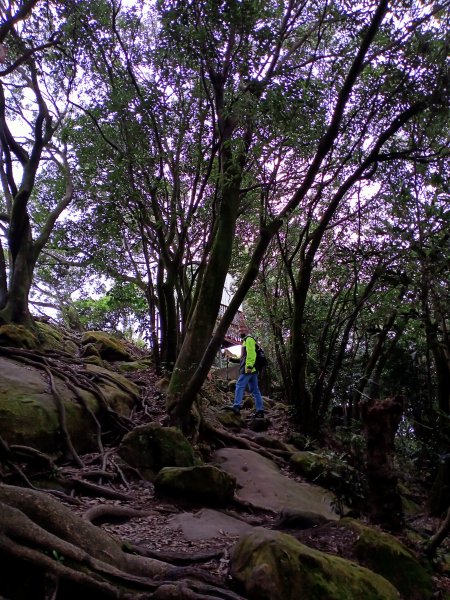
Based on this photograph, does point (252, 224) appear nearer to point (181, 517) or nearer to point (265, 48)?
point (265, 48)

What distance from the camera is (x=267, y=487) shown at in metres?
7.68

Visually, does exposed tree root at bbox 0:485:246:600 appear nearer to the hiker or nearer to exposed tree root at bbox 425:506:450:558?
exposed tree root at bbox 425:506:450:558

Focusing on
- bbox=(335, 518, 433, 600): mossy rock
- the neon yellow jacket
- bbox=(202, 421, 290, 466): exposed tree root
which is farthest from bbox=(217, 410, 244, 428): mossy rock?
bbox=(335, 518, 433, 600): mossy rock

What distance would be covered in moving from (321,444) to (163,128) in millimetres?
8036

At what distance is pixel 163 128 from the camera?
8.56 meters

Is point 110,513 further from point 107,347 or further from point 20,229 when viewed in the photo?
point 107,347

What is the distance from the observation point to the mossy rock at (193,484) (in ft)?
18.8

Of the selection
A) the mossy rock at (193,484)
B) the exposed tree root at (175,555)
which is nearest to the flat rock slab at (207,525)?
the mossy rock at (193,484)

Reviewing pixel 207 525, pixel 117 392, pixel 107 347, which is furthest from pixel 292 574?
pixel 107 347

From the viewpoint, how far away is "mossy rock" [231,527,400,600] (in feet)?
10.7

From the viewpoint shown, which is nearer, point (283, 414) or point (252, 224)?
point (283, 414)

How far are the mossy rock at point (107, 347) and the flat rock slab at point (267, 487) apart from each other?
6.45 meters

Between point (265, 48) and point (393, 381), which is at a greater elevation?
point (265, 48)

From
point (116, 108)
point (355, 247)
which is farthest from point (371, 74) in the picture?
point (116, 108)
